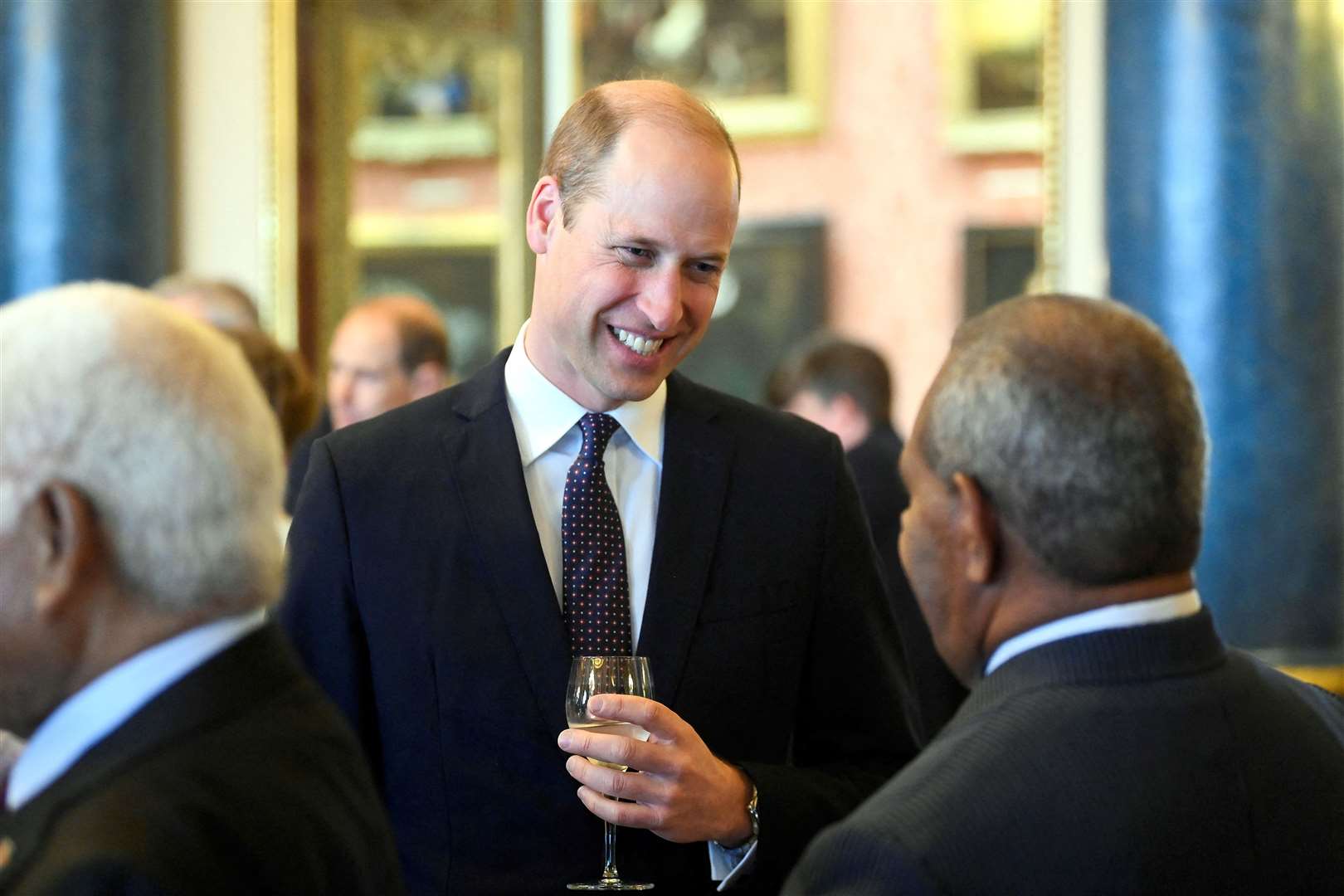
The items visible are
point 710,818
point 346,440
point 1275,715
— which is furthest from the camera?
point 346,440

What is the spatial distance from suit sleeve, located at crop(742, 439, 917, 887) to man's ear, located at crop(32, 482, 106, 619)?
4.41 ft

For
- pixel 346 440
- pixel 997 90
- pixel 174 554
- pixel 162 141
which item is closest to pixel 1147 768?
pixel 174 554

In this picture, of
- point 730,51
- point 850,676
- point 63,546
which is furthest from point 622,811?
point 730,51

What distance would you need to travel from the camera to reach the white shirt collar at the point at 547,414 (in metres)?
2.66

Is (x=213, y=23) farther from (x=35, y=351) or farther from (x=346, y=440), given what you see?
(x=35, y=351)

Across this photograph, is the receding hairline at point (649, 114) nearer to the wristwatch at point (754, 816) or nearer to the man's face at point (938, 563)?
the man's face at point (938, 563)

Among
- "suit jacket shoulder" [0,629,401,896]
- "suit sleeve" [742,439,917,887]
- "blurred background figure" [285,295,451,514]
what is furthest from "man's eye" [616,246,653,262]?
"blurred background figure" [285,295,451,514]

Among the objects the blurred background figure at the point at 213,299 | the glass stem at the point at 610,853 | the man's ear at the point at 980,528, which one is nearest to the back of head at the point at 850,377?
the blurred background figure at the point at 213,299

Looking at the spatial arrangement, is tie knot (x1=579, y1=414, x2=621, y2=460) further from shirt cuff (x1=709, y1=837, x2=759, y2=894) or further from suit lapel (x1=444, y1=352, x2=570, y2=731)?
shirt cuff (x1=709, y1=837, x2=759, y2=894)

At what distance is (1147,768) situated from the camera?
177cm

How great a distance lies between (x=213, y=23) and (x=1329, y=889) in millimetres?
6955

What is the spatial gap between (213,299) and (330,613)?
3733mm

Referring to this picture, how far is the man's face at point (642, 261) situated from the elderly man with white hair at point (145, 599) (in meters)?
0.96

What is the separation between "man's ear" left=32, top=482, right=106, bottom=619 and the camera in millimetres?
1561
